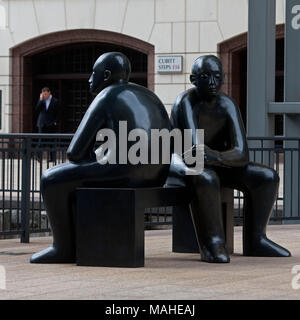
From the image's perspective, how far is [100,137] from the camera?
30.7 ft

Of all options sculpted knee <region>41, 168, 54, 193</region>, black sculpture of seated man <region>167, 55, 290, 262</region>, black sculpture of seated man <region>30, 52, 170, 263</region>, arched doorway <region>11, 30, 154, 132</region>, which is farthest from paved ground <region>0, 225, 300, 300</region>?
arched doorway <region>11, 30, 154, 132</region>

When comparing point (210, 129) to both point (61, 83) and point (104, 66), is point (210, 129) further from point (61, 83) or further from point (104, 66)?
point (61, 83)

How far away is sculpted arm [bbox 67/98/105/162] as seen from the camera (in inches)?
365

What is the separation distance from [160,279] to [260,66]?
25.4 feet

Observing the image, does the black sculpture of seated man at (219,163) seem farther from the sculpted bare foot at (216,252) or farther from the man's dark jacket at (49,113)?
the man's dark jacket at (49,113)

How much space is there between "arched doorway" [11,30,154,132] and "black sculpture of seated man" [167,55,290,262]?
20631mm

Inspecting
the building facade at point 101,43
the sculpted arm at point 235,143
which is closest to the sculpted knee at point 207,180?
the sculpted arm at point 235,143

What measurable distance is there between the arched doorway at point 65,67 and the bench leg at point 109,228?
21.6 meters

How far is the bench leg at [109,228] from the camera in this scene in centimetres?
909

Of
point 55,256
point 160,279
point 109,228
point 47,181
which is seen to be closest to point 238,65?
point 55,256

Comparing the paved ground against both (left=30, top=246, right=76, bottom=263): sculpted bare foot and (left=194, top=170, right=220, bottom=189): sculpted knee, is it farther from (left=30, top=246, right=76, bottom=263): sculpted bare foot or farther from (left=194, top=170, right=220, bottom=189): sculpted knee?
(left=194, top=170, right=220, bottom=189): sculpted knee

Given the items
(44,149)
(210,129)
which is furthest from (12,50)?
(210,129)
